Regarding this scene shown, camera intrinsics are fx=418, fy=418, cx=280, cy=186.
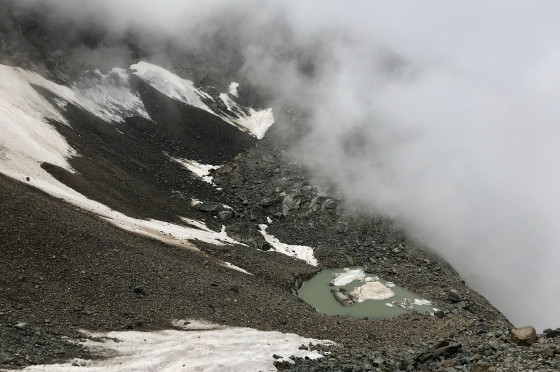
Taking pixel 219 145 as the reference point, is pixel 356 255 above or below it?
below

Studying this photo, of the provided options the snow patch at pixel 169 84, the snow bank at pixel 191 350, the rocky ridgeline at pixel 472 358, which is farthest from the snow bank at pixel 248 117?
the rocky ridgeline at pixel 472 358

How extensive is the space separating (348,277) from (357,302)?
7.57 meters

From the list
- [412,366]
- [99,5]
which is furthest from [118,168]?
[99,5]

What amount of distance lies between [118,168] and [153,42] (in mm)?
73063

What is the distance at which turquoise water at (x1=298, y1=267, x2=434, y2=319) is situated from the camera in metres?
47.8

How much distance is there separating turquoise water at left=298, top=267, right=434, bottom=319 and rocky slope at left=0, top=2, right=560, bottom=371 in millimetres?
1981

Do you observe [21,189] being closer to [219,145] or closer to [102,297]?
[102,297]

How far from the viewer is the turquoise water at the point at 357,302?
157 feet

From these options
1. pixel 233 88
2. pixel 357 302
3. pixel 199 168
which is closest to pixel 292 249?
pixel 357 302

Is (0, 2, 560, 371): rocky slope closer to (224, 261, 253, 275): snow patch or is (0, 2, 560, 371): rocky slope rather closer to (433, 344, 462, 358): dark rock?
(433, 344, 462, 358): dark rock

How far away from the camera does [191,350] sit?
23484 millimetres

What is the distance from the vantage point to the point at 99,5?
113m

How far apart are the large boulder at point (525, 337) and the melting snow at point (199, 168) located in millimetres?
64028

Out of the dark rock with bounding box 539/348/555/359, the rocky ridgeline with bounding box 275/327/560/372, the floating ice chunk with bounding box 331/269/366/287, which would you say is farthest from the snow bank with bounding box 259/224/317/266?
the dark rock with bounding box 539/348/555/359
